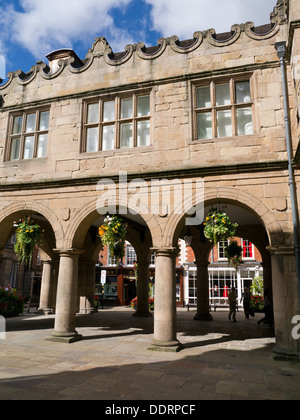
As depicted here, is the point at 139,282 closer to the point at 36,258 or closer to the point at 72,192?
the point at 72,192

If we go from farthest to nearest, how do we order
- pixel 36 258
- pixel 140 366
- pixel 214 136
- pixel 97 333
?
1. pixel 36 258
2. pixel 97 333
3. pixel 214 136
4. pixel 140 366

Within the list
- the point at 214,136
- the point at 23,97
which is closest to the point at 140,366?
the point at 214,136

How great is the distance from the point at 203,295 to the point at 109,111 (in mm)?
8496

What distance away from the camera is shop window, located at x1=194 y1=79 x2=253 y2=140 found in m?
8.20

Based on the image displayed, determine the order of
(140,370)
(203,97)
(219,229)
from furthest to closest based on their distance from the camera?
(203,97) < (219,229) < (140,370)

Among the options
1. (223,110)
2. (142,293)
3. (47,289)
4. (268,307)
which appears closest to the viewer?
(223,110)

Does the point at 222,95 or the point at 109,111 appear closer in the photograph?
the point at 222,95

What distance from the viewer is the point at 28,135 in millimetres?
10312

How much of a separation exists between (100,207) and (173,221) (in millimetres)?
2072

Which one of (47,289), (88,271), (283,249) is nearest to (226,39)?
(283,249)

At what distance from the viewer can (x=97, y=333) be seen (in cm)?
978

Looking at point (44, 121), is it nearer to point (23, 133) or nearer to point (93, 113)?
point (23, 133)

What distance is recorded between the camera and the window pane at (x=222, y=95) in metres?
8.50

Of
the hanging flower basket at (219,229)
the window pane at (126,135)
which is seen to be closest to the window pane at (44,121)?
the window pane at (126,135)
